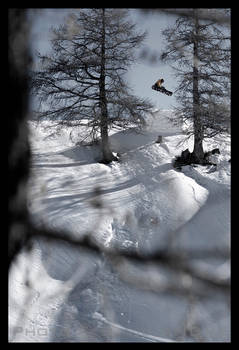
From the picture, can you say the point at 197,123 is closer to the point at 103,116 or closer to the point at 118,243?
the point at 103,116

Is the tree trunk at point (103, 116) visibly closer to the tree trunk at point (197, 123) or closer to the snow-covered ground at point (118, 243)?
the snow-covered ground at point (118, 243)

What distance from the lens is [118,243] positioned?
9.57ft

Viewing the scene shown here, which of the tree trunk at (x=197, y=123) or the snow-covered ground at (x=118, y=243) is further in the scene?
the tree trunk at (x=197, y=123)

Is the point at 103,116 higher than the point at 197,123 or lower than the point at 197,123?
higher

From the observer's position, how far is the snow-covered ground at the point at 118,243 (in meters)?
0.88

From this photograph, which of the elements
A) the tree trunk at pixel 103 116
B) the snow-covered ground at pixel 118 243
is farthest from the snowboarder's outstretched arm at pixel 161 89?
the snow-covered ground at pixel 118 243

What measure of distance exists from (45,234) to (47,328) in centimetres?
345

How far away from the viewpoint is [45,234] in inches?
31.0

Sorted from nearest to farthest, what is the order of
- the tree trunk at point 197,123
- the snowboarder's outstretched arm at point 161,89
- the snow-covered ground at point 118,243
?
the snow-covered ground at point 118,243
the snowboarder's outstretched arm at point 161,89
the tree trunk at point 197,123

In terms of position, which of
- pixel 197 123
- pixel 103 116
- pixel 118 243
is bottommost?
pixel 118 243

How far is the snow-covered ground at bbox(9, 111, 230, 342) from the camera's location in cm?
88

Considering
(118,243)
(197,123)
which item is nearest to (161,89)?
(197,123)
